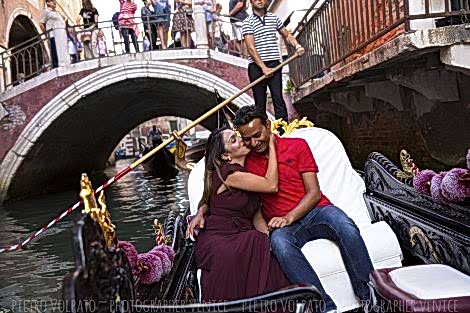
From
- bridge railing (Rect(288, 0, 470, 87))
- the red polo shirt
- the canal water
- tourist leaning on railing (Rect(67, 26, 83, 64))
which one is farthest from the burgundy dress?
tourist leaning on railing (Rect(67, 26, 83, 64))

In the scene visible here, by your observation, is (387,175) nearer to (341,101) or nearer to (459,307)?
(459,307)

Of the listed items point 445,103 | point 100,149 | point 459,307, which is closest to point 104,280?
point 459,307

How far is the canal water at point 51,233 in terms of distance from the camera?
2850mm

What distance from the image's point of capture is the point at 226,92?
21.8ft

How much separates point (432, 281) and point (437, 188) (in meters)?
0.35

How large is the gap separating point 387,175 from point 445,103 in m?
2.02

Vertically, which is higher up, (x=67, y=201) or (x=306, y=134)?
(x=306, y=134)

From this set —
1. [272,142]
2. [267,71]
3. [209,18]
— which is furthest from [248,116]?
[209,18]

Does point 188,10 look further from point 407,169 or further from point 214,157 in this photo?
point 214,157

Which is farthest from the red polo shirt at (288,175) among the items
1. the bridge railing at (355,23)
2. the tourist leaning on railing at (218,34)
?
the tourist leaning on railing at (218,34)

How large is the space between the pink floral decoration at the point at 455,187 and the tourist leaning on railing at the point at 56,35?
613cm

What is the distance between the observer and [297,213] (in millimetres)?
1670

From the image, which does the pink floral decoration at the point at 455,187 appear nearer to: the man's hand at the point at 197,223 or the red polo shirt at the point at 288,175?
the red polo shirt at the point at 288,175

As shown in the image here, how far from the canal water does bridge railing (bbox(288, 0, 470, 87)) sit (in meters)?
1.75
